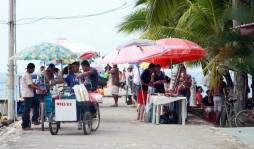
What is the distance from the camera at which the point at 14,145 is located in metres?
8.68

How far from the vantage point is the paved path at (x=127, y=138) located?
8797mm

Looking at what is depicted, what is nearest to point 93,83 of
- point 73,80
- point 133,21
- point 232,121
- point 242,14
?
point 73,80

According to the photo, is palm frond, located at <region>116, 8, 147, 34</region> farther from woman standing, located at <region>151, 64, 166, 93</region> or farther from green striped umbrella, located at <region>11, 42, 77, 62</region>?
green striped umbrella, located at <region>11, 42, 77, 62</region>

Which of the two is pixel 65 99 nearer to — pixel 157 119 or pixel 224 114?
pixel 157 119

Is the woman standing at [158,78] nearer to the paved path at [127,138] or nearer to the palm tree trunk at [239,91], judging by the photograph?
the paved path at [127,138]

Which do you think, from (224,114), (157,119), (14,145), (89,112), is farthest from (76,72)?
(224,114)

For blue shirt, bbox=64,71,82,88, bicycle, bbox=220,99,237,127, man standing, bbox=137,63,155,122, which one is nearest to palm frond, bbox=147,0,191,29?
man standing, bbox=137,63,155,122

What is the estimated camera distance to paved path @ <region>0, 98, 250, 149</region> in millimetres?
8797

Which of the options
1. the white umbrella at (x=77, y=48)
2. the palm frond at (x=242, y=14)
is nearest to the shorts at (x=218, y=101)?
the palm frond at (x=242, y=14)

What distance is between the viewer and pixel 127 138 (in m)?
9.81

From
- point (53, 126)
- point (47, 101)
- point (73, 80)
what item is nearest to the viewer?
point (53, 126)

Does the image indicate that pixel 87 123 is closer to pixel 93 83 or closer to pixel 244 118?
pixel 93 83

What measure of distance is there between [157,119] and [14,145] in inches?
209

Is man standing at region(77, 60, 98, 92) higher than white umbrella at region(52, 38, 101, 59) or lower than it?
lower
